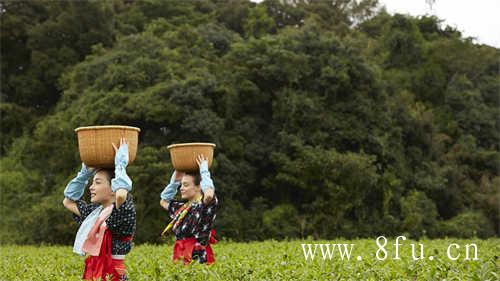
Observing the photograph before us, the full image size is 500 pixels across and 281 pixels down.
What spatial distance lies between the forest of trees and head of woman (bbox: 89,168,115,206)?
476 inches

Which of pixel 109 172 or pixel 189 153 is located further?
pixel 189 153

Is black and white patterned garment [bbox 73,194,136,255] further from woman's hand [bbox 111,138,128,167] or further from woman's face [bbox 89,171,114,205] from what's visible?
woman's hand [bbox 111,138,128,167]

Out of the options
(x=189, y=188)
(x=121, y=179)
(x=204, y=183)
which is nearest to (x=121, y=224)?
(x=121, y=179)

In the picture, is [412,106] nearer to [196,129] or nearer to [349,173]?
[349,173]

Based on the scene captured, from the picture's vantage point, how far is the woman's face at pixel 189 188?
5875 millimetres

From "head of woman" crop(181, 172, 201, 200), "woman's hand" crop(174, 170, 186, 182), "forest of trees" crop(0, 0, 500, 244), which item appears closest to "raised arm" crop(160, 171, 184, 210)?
"woman's hand" crop(174, 170, 186, 182)

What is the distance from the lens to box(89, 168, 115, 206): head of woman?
459 centimetres

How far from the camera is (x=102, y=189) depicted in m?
4.59

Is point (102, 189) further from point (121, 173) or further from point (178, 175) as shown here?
point (178, 175)

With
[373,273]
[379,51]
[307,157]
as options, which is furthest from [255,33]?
A: [373,273]

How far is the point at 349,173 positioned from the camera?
61.8ft

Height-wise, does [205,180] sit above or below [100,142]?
below

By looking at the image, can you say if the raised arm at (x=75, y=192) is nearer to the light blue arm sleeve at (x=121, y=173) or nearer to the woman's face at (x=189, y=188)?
the light blue arm sleeve at (x=121, y=173)

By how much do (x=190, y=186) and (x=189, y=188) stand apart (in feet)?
0.07
